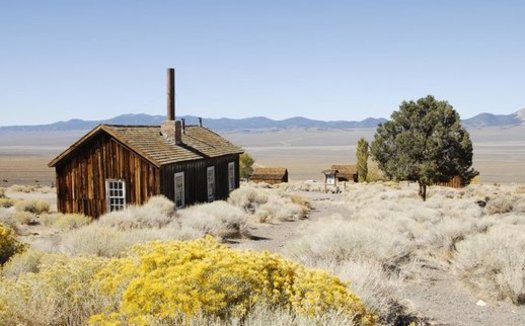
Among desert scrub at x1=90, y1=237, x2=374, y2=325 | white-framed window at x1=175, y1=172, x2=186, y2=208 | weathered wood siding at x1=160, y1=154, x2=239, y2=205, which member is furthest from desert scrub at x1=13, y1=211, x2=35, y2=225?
desert scrub at x1=90, y1=237, x2=374, y2=325

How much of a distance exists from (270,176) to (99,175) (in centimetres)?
3303

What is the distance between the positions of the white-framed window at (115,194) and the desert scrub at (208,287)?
1369 centimetres

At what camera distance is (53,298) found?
215 inches

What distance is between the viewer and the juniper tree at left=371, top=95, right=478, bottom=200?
26.9 meters

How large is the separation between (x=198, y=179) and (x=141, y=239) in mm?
10635

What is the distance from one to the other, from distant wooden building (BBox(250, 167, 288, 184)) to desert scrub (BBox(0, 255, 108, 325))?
45.5 meters

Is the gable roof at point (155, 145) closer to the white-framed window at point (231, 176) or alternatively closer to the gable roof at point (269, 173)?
the white-framed window at point (231, 176)

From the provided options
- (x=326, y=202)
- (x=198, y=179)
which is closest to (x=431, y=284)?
(x=198, y=179)

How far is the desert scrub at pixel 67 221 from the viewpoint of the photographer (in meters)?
17.6

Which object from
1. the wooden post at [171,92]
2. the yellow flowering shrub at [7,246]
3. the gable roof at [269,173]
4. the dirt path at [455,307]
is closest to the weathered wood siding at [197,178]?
the wooden post at [171,92]

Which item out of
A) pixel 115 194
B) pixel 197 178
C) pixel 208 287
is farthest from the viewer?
pixel 197 178

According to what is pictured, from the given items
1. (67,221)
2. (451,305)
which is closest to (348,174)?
(67,221)

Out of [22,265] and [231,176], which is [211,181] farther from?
[22,265]

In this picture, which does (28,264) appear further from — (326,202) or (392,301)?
(326,202)
